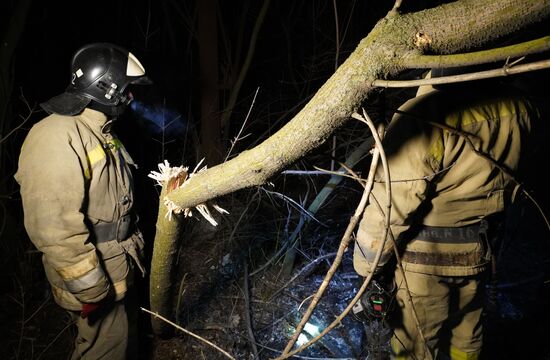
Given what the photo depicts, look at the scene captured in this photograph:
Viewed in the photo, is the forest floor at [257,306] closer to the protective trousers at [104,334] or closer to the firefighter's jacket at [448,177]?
the protective trousers at [104,334]

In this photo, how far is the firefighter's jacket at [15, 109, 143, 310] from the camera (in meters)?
1.96

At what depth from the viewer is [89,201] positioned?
7.12 feet

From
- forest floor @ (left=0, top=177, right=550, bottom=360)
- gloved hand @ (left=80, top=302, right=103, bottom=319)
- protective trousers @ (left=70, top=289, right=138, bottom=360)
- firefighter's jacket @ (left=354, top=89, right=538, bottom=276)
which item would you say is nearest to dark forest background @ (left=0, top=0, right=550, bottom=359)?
forest floor @ (left=0, top=177, right=550, bottom=360)

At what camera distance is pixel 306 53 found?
5.86 meters

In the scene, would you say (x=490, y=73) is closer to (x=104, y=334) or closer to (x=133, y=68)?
(x=133, y=68)

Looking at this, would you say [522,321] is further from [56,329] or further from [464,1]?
[56,329]

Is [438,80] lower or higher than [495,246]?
higher

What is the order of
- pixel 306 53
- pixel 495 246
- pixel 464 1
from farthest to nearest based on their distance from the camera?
pixel 306 53
pixel 495 246
pixel 464 1

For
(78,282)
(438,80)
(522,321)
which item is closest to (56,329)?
(78,282)

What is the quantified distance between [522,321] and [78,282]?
4081mm

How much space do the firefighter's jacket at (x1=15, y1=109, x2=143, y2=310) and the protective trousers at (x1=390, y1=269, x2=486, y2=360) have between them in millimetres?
2048

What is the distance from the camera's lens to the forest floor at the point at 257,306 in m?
2.98

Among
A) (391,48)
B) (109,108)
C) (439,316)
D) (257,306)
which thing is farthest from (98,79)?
(439,316)

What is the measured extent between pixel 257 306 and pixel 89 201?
2.12m
